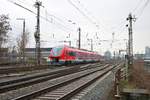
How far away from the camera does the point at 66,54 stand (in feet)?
147

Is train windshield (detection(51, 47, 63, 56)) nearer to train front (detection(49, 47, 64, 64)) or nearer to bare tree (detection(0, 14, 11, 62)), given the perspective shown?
train front (detection(49, 47, 64, 64))

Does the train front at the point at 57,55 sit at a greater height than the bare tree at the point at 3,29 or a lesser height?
lesser

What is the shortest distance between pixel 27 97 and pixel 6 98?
1.10 meters

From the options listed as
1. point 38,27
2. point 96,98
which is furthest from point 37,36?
point 96,98

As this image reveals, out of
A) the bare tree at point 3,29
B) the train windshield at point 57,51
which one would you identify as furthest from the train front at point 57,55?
the bare tree at point 3,29

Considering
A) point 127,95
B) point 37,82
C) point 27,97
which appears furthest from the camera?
point 37,82

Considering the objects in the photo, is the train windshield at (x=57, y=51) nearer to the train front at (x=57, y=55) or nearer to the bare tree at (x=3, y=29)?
the train front at (x=57, y=55)

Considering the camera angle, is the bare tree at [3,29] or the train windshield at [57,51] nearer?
the train windshield at [57,51]

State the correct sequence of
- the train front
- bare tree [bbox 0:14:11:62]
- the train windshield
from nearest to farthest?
1. the train front
2. the train windshield
3. bare tree [bbox 0:14:11:62]

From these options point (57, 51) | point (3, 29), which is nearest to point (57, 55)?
point (57, 51)

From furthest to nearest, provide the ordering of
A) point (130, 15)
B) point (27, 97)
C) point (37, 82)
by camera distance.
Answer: point (130, 15) → point (37, 82) → point (27, 97)

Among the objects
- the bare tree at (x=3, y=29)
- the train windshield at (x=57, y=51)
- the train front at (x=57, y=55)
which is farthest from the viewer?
the bare tree at (x=3, y=29)

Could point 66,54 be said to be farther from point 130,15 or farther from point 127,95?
point 127,95

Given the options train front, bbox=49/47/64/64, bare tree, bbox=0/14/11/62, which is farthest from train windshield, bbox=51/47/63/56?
bare tree, bbox=0/14/11/62
